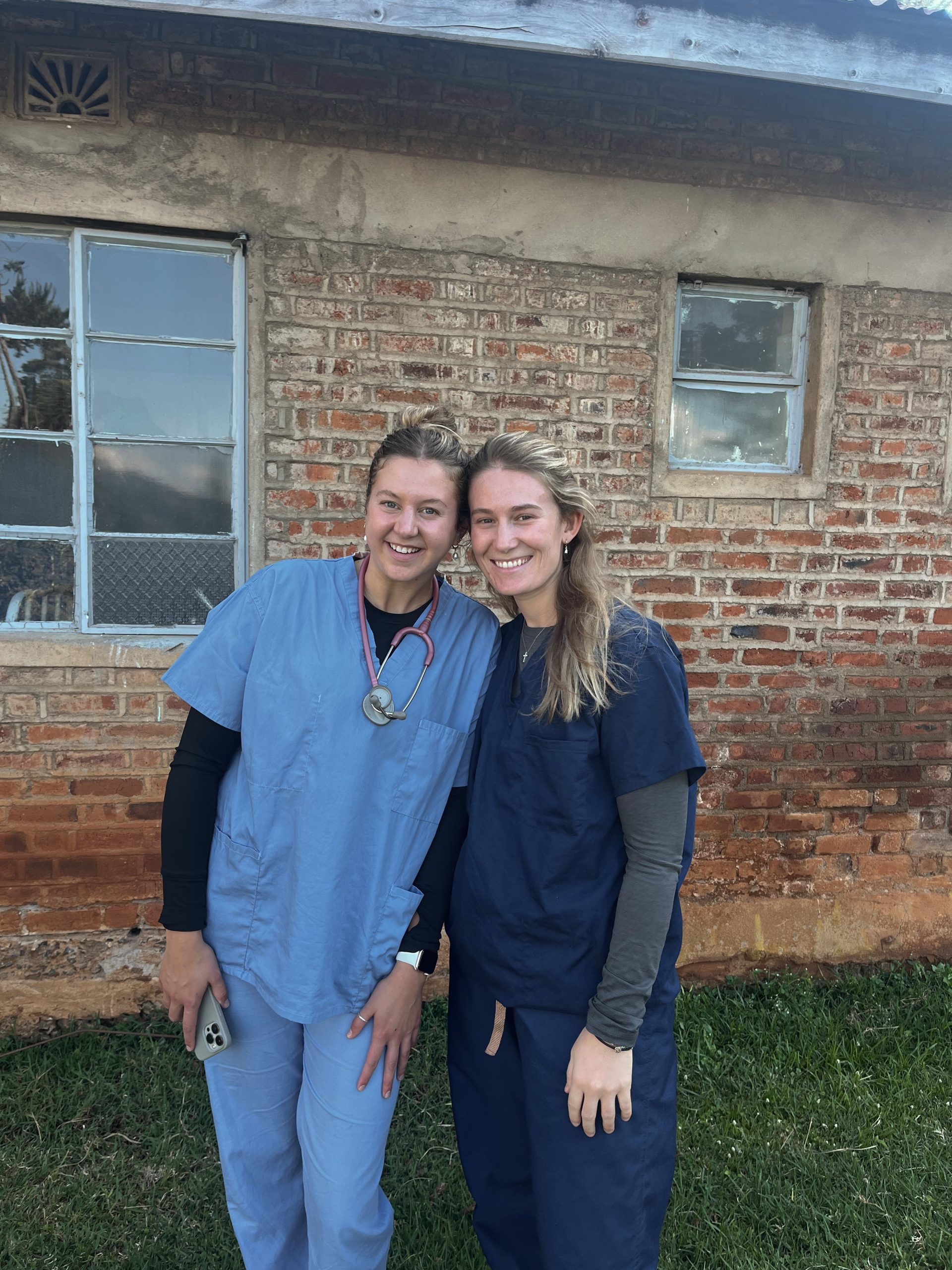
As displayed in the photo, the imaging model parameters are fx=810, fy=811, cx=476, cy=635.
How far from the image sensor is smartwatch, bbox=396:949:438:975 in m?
1.80

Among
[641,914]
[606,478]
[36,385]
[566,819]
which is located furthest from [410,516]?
[36,385]

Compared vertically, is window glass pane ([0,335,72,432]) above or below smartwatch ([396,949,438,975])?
above

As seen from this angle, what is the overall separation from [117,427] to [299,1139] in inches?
98.3

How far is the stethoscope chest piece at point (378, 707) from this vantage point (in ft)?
5.63

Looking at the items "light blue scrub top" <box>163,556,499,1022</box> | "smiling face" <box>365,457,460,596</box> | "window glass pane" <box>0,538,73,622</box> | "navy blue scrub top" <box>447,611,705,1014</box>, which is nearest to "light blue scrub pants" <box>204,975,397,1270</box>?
"light blue scrub top" <box>163,556,499,1022</box>

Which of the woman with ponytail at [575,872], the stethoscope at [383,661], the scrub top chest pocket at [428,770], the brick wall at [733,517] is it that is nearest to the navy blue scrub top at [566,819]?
the woman with ponytail at [575,872]

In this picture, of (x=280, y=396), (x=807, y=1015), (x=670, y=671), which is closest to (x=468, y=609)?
(x=670, y=671)

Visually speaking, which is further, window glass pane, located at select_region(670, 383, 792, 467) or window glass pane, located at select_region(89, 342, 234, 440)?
window glass pane, located at select_region(670, 383, 792, 467)

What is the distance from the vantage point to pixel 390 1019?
177cm

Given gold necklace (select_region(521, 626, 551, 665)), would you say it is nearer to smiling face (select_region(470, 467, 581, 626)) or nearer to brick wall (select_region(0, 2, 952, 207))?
smiling face (select_region(470, 467, 581, 626))

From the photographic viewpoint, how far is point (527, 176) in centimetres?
311

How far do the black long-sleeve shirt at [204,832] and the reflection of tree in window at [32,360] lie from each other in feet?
6.21

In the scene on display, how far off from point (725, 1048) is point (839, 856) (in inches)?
39.6

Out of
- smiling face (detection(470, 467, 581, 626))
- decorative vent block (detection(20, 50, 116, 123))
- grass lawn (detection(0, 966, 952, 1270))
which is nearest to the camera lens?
smiling face (detection(470, 467, 581, 626))
